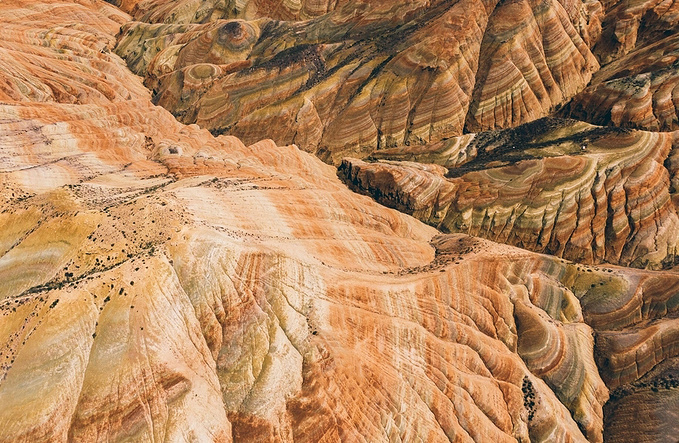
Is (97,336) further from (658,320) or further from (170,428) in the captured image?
(658,320)

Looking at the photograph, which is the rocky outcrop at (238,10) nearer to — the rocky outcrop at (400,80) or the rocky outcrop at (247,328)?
the rocky outcrop at (400,80)

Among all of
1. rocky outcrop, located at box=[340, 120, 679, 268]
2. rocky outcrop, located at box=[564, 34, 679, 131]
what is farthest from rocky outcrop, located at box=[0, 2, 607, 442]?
rocky outcrop, located at box=[564, 34, 679, 131]

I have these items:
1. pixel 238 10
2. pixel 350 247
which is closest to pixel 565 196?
pixel 350 247

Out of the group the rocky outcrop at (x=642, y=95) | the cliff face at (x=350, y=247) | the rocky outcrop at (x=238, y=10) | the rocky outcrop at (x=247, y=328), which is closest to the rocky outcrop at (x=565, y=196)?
the cliff face at (x=350, y=247)

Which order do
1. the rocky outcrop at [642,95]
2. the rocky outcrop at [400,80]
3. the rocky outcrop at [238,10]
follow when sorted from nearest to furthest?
the rocky outcrop at [642,95], the rocky outcrop at [400,80], the rocky outcrop at [238,10]

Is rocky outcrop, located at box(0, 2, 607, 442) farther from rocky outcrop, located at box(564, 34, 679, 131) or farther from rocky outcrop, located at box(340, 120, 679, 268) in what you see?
rocky outcrop, located at box(564, 34, 679, 131)
